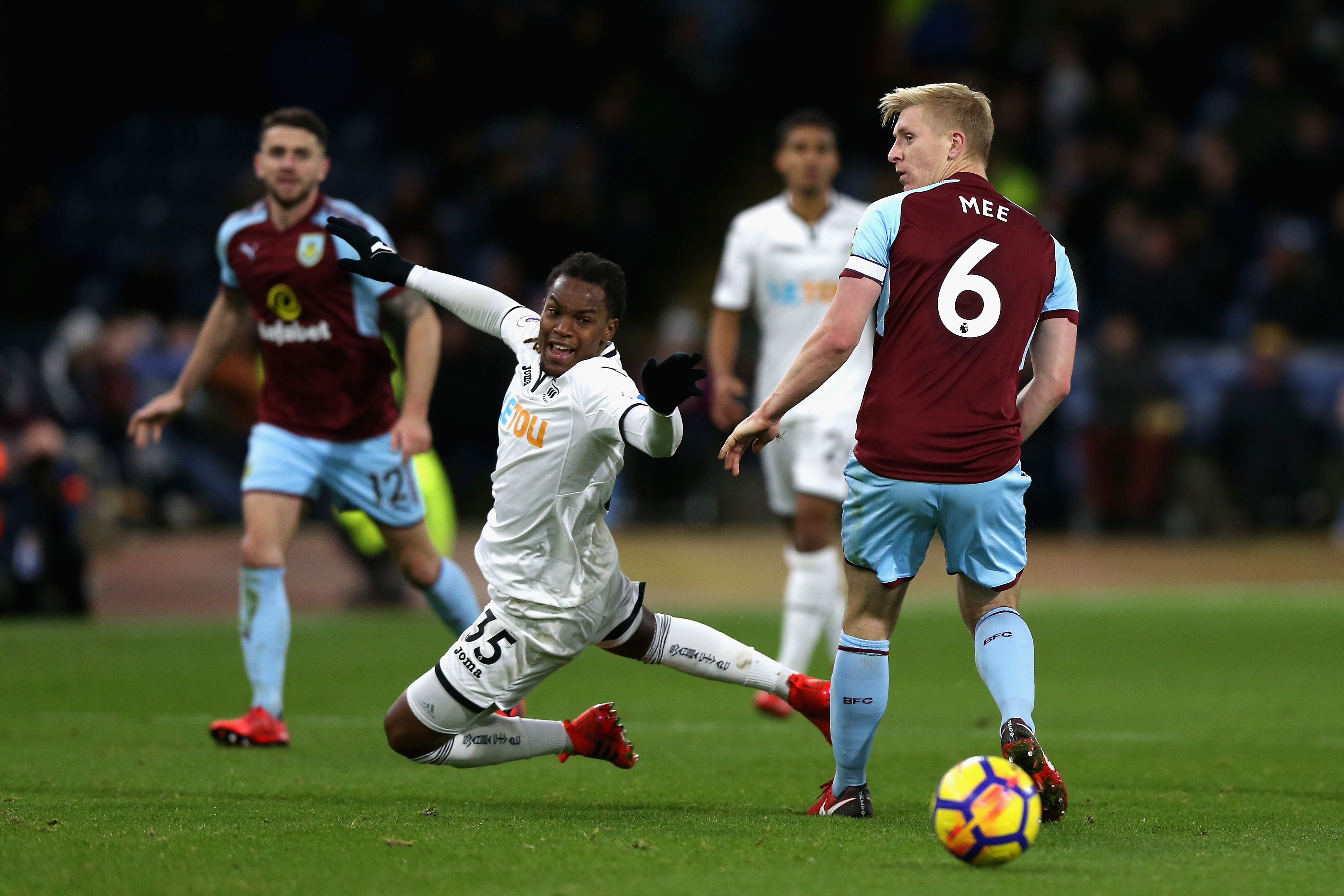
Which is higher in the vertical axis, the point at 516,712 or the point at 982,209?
the point at 982,209

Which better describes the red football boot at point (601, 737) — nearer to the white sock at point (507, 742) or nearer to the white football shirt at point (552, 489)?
the white sock at point (507, 742)

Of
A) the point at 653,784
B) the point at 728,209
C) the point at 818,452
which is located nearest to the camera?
the point at 653,784

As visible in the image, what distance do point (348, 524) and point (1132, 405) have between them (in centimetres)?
835

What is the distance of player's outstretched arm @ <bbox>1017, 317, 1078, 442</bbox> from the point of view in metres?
5.32

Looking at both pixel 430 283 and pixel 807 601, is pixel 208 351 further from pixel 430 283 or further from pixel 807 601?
pixel 807 601

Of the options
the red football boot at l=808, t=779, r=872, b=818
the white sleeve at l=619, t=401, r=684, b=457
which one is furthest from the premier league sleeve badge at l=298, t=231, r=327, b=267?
the red football boot at l=808, t=779, r=872, b=818

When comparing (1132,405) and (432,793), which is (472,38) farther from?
(432,793)

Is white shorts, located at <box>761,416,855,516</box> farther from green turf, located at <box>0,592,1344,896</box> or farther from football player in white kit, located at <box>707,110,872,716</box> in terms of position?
green turf, located at <box>0,592,1344,896</box>

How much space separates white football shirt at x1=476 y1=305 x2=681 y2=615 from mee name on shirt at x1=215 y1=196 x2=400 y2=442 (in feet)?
6.87

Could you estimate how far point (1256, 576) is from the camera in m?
15.4

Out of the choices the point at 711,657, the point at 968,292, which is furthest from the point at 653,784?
the point at 968,292

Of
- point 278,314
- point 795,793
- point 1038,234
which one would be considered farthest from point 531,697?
point 1038,234

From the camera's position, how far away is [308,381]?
7.52 meters

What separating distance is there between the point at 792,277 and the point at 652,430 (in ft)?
11.9
